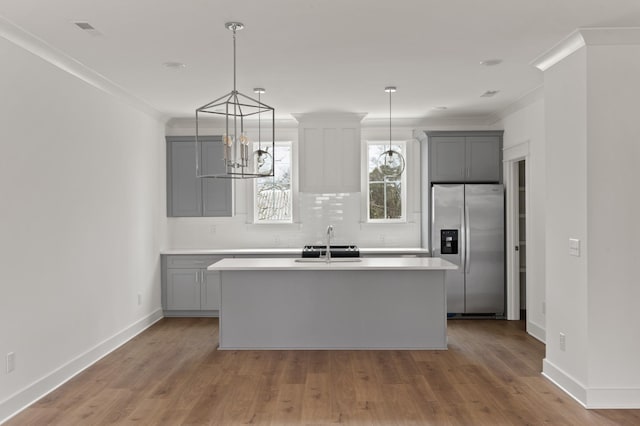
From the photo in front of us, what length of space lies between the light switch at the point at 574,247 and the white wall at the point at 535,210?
1.83 metres

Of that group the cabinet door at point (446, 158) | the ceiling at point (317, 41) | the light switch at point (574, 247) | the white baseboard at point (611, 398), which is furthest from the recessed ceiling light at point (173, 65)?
the white baseboard at point (611, 398)

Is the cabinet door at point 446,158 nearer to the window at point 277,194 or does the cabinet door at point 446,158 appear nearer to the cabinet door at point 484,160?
the cabinet door at point 484,160

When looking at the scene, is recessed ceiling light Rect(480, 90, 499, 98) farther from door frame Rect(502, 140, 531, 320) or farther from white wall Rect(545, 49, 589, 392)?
white wall Rect(545, 49, 589, 392)

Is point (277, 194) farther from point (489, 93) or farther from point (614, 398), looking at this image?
point (614, 398)

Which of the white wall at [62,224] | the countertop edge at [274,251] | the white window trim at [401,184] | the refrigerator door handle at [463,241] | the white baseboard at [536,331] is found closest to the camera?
the white wall at [62,224]

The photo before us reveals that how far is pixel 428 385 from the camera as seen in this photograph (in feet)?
13.4

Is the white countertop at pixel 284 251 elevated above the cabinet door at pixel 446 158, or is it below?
below

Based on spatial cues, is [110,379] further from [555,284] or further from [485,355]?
[555,284]

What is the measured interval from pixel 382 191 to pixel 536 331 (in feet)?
9.33

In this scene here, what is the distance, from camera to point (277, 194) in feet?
24.6

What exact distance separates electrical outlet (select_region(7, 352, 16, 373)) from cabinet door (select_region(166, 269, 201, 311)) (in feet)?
10.6

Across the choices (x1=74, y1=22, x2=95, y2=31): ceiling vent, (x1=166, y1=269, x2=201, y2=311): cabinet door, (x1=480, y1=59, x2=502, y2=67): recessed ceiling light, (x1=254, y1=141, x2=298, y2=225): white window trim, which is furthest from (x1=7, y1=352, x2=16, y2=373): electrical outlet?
(x1=480, y1=59, x2=502, y2=67): recessed ceiling light

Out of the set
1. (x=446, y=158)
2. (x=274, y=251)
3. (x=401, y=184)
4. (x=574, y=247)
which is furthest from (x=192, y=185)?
(x=574, y=247)

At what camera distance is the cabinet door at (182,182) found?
708 cm
